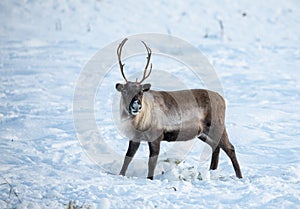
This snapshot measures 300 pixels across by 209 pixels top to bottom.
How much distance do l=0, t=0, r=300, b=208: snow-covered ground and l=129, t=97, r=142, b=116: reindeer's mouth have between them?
81 cm

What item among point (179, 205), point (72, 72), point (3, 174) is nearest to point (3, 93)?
point (72, 72)

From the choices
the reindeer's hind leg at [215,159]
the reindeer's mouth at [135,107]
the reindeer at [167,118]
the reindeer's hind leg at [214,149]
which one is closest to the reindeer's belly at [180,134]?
the reindeer at [167,118]

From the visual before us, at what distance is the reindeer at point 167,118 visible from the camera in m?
6.32

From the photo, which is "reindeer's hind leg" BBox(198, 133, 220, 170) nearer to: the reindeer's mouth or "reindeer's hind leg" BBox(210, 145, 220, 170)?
"reindeer's hind leg" BBox(210, 145, 220, 170)

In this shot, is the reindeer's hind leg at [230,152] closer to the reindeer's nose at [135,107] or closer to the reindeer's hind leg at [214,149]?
the reindeer's hind leg at [214,149]

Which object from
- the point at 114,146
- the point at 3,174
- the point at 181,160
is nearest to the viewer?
the point at 3,174

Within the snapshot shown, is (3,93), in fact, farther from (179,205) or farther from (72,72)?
(179,205)

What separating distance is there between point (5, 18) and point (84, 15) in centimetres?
A: 240

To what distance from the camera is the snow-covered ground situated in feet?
17.1

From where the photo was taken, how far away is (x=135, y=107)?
6.10 m

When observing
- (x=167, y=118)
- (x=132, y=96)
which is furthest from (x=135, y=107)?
(x=167, y=118)

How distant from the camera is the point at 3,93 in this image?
1032cm

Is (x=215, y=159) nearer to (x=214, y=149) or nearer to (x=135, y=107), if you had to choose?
(x=214, y=149)

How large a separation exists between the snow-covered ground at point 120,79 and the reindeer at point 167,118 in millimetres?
393
